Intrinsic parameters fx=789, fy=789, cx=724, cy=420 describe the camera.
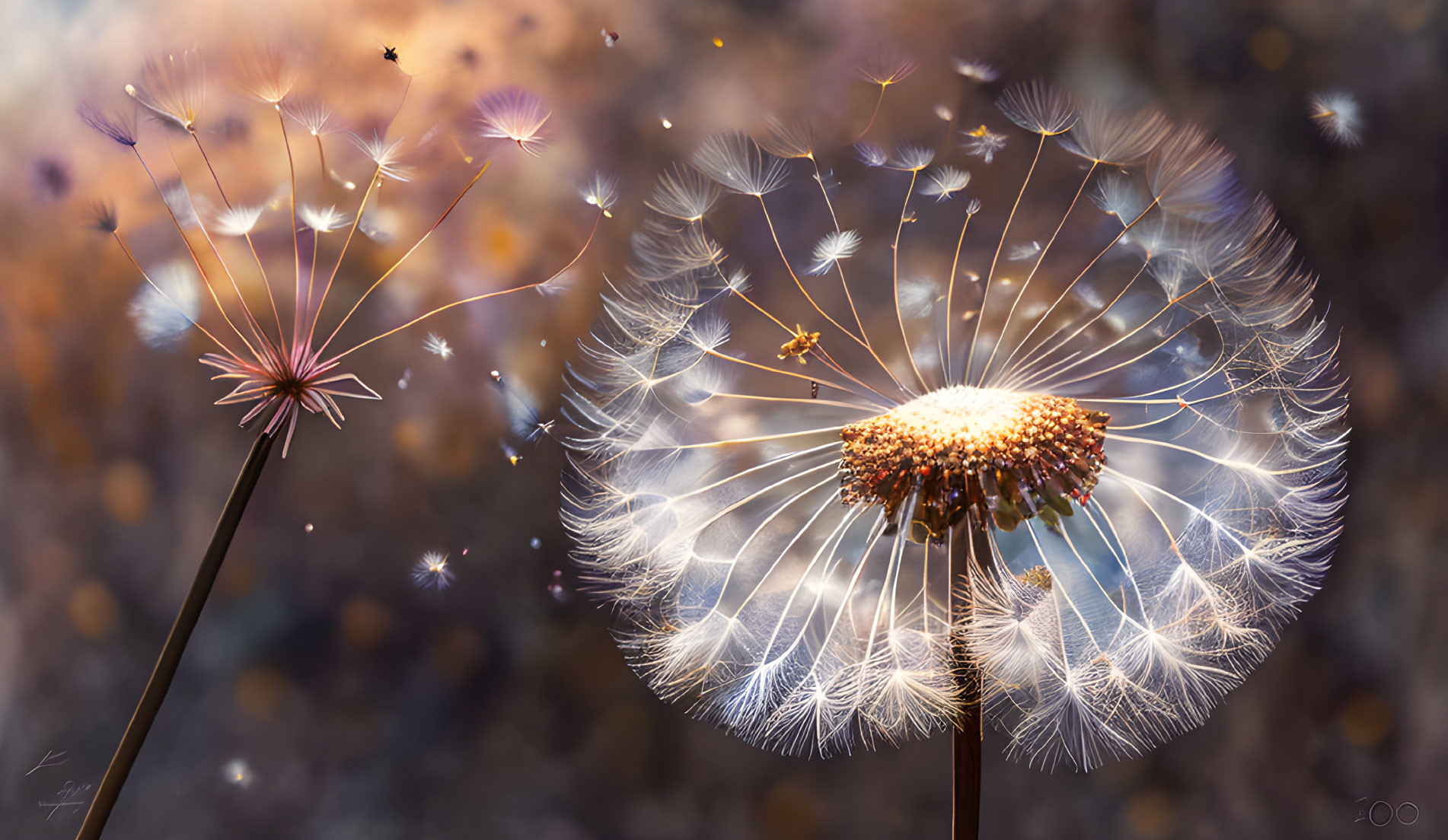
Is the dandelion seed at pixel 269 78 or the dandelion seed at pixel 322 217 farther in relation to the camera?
the dandelion seed at pixel 322 217

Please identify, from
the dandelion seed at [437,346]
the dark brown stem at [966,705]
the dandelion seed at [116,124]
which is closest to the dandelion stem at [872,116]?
the dark brown stem at [966,705]

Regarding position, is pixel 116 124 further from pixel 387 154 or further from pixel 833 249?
pixel 833 249

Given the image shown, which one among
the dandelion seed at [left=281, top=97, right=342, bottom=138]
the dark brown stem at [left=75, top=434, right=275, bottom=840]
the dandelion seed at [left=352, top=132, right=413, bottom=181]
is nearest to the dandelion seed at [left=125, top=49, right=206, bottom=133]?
the dandelion seed at [left=281, top=97, right=342, bottom=138]

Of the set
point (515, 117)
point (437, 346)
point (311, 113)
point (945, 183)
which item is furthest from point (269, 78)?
point (945, 183)

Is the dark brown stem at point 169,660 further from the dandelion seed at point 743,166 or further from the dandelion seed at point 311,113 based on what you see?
the dandelion seed at point 743,166

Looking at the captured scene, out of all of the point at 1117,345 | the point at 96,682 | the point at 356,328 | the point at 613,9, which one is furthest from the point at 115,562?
the point at 1117,345

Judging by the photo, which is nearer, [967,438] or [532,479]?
[967,438]
